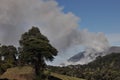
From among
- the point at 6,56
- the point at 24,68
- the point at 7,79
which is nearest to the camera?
the point at 7,79

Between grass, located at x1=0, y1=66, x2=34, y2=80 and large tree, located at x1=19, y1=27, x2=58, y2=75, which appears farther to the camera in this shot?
grass, located at x1=0, y1=66, x2=34, y2=80

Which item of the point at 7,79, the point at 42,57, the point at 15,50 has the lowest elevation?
the point at 7,79

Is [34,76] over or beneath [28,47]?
beneath

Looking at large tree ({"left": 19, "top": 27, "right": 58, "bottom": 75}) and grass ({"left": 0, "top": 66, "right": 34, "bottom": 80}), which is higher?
large tree ({"left": 19, "top": 27, "right": 58, "bottom": 75})

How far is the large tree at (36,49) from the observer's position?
7969cm

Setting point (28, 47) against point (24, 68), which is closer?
point (28, 47)

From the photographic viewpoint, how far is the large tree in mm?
79688

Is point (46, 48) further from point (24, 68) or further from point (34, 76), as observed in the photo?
point (24, 68)

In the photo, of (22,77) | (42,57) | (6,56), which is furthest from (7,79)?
(6,56)

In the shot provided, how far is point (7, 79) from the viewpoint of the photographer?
78.4 m

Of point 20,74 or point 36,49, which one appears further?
point 20,74

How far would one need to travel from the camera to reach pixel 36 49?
7931 centimetres

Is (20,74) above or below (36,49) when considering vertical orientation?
below

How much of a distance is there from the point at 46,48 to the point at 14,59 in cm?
4925
